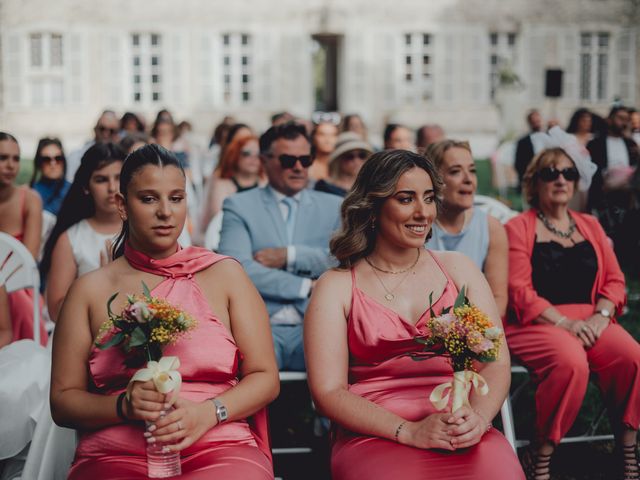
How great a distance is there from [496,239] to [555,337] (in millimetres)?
612

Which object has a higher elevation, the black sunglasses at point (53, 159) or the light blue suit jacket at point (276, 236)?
the black sunglasses at point (53, 159)

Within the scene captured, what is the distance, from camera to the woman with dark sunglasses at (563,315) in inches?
142

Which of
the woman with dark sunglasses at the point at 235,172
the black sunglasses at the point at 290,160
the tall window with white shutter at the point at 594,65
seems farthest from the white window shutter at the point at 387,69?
the black sunglasses at the point at 290,160

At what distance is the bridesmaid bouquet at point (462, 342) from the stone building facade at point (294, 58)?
68.6 ft

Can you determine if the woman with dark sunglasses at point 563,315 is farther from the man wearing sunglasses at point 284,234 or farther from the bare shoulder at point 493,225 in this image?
the man wearing sunglasses at point 284,234

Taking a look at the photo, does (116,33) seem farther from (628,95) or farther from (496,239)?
(496,239)

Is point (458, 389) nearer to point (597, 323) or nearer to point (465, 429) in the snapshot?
point (465, 429)

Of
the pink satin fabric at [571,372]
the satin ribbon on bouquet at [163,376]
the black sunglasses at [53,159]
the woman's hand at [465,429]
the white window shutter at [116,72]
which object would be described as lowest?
the pink satin fabric at [571,372]

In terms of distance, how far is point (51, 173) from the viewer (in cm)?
662

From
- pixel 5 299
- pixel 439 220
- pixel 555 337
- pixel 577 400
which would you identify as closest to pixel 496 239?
pixel 439 220

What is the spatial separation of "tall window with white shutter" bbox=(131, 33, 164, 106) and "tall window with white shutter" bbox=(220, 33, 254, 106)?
1945mm

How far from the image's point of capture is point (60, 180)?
6660mm

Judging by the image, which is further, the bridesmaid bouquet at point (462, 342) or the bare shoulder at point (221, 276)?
the bare shoulder at point (221, 276)

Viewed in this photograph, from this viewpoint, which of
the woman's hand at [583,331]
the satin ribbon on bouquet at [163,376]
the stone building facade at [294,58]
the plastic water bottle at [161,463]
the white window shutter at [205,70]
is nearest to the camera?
the satin ribbon on bouquet at [163,376]
